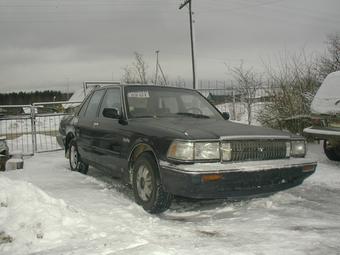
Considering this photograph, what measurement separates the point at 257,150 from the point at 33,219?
2.47 m

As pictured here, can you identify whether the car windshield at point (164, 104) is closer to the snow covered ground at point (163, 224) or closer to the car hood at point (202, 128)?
the car hood at point (202, 128)

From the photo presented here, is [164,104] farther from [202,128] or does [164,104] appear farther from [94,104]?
[94,104]

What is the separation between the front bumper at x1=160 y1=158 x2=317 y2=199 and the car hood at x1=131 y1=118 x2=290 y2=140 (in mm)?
328

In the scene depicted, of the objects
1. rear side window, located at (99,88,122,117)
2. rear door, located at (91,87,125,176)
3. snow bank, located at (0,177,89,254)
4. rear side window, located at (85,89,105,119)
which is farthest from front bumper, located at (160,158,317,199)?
rear side window, located at (85,89,105,119)

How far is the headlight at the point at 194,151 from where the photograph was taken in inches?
165

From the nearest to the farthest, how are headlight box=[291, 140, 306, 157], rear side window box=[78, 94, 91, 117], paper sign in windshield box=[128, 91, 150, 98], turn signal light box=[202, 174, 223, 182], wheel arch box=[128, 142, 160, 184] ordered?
turn signal light box=[202, 174, 223, 182] → wheel arch box=[128, 142, 160, 184] → headlight box=[291, 140, 306, 157] → paper sign in windshield box=[128, 91, 150, 98] → rear side window box=[78, 94, 91, 117]

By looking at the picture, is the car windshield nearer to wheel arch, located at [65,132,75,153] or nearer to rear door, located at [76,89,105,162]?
rear door, located at [76,89,105,162]

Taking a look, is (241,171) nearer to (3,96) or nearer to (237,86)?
(237,86)

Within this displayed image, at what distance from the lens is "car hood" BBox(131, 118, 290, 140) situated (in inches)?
170

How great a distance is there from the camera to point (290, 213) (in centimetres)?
457

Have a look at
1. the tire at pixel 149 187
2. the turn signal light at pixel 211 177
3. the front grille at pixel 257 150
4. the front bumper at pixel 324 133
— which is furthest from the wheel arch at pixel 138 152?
the front bumper at pixel 324 133

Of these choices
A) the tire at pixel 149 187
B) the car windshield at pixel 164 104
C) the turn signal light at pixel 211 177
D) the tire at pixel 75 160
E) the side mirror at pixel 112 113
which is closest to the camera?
the turn signal light at pixel 211 177

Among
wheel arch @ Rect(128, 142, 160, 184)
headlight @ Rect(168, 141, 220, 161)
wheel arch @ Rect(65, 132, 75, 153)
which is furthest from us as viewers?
wheel arch @ Rect(65, 132, 75, 153)

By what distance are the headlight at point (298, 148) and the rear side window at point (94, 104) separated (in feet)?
10.4
